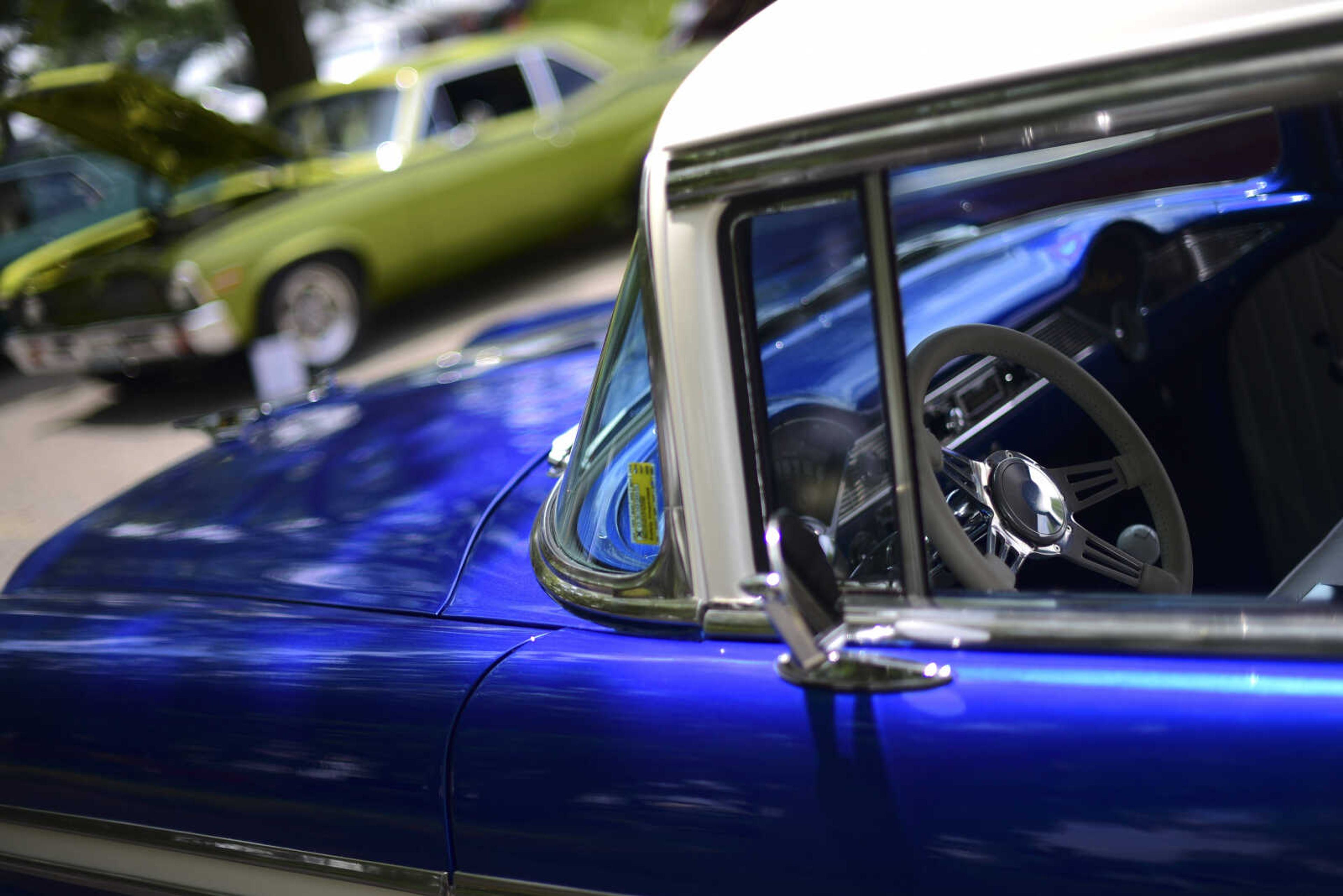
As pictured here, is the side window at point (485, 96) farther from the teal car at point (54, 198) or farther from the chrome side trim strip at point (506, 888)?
the chrome side trim strip at point (506, 888)

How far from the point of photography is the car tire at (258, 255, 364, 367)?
6.67m

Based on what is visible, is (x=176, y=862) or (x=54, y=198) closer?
(x=176, y=862)

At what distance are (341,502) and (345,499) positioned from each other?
0.01m

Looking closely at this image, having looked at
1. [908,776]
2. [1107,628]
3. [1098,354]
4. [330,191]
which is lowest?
[908,776]

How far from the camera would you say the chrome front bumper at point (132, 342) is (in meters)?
6.37

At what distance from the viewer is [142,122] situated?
6.46m

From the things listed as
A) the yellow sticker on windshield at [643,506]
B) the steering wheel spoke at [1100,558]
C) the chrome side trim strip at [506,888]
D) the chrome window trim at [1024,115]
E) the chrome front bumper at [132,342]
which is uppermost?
the chrome front bumper at [132,342]

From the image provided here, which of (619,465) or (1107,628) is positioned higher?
(619,465)

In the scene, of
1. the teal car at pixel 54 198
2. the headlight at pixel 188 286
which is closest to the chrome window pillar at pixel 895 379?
the headlight at pixel 188 286

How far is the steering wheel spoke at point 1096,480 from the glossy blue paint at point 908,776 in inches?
21.7

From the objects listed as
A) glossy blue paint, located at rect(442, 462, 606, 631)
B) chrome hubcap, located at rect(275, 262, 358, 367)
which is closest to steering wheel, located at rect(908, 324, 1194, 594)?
glossy blue paint, located at rect(442, 462, 606, 631)

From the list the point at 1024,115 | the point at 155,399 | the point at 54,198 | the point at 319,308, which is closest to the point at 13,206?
the point at 54,198

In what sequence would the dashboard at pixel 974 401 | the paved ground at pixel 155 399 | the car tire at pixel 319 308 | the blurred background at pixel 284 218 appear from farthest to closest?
the car tire at pixel 319 308 → the blurred background at pixel 284 218 → the paved ground at pixel 155 399 → the dashboard at pixel 974 401

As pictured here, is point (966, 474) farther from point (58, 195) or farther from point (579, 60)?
point (58, 195)
